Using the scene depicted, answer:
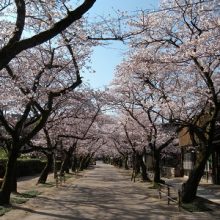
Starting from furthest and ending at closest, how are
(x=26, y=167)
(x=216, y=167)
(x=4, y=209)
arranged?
(x=26, y=167) < (x=216, y=167) < (x=4, y=209)

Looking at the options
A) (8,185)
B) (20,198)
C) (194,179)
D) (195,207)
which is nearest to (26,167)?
(20,198)

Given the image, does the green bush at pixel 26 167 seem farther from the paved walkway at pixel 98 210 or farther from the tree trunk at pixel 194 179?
the tree trunk at pixel 194 179

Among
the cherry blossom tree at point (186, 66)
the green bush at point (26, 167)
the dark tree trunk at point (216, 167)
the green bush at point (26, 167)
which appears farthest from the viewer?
the green bush at point (26, 167)

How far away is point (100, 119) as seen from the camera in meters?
45.3

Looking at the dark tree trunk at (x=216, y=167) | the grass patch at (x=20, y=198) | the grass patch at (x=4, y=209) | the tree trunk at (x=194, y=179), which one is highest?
the dark tree trunk at (x=216, y=167)

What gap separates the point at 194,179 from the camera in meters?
19.6

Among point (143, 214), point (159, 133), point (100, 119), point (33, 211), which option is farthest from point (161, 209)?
point (100, 119)

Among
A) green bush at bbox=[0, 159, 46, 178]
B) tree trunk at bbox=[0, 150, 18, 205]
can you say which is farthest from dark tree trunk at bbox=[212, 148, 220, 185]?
green bush at bbox=[0, 159, 46, 178]

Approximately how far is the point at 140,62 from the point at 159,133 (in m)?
13.3

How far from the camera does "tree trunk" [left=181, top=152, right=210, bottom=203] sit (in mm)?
19500

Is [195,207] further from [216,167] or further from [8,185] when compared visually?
[216,167]

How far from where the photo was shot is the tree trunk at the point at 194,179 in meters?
19.5

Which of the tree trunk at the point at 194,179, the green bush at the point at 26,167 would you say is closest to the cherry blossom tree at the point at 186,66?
the tree trunk at the point at 194,179

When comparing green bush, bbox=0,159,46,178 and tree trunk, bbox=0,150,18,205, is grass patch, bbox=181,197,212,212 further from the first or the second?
green bush, bbox=0,159,46,178
